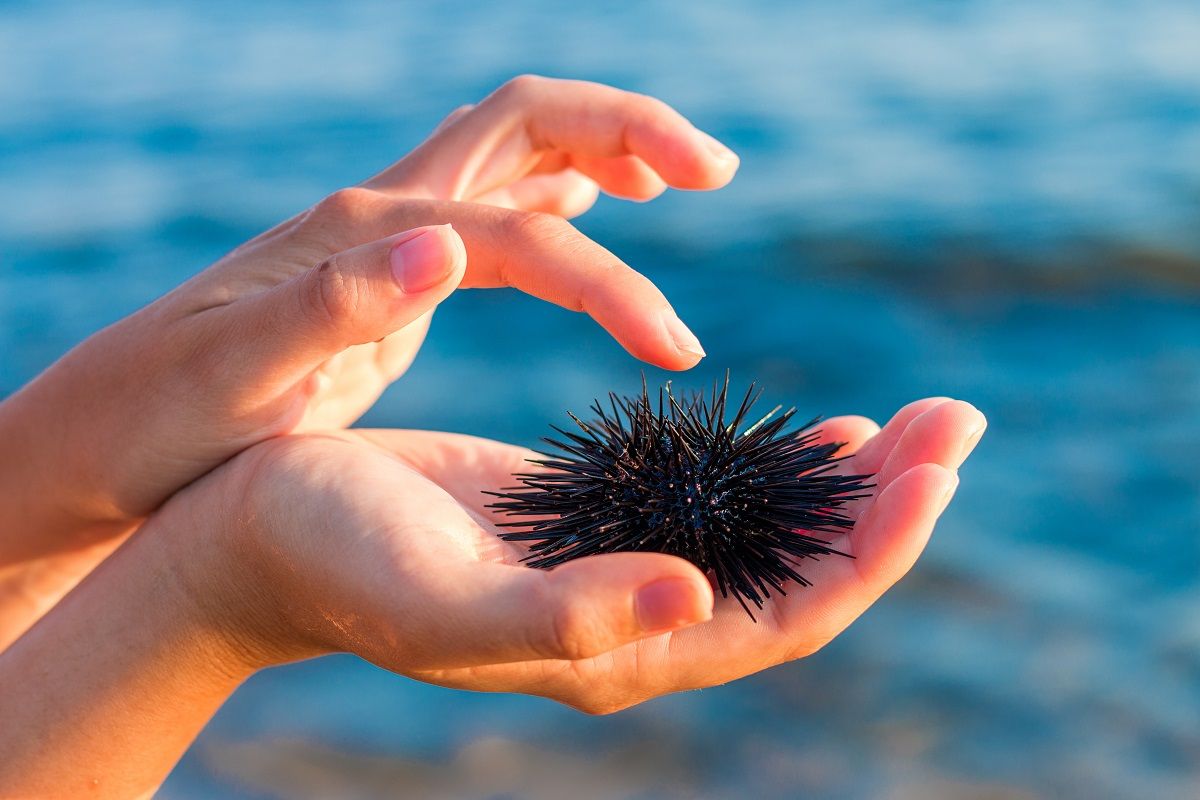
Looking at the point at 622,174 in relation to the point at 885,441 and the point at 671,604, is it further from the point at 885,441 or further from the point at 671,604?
the point at 671,604

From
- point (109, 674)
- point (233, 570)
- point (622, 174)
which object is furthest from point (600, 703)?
point (622, 174)

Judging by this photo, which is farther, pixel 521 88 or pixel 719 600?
pixel 521 88

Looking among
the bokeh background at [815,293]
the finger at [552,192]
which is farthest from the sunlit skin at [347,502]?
the bokeh background at [815,293]

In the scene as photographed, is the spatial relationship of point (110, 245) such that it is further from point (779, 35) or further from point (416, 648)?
point (416, 648)

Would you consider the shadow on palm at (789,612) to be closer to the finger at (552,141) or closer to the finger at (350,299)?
the finger at (350,299)

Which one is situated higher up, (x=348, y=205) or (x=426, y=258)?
(x=348, y=205)
